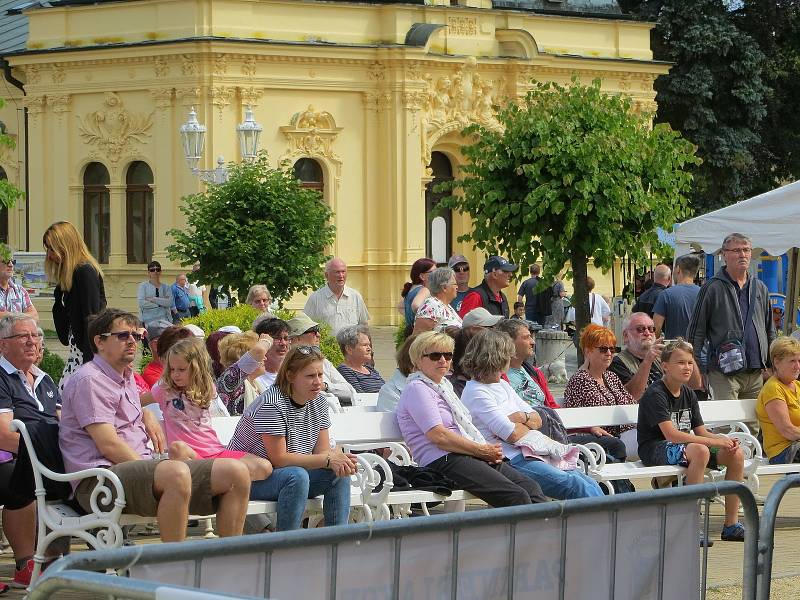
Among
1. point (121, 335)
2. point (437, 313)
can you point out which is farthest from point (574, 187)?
point (121, 335)

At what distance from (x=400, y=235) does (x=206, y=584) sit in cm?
3313

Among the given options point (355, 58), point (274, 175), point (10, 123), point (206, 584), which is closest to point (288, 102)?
point (355, 58)

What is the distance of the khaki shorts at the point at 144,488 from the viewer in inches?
317

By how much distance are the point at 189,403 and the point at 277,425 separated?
498mm

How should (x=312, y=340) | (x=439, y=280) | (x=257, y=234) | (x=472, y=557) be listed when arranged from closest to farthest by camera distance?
(x=472, y=557), (x=312, y=340), (x=439, y=280), (x=257, y=234)

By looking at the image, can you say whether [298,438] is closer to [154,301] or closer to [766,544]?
[766,544]

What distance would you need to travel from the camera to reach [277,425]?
8984 millimetres

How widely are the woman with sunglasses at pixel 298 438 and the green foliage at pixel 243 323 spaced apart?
6.62 m

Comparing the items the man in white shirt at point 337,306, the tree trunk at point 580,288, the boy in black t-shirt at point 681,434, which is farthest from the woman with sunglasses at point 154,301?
the boy in black t-shirt at point 681,434

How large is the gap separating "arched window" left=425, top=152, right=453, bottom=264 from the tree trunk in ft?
54.5

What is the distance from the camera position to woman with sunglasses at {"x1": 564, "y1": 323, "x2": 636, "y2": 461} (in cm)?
1132

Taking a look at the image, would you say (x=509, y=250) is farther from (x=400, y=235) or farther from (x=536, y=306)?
(x=400, y=235)

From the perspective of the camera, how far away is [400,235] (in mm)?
37750

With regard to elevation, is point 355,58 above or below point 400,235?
above
